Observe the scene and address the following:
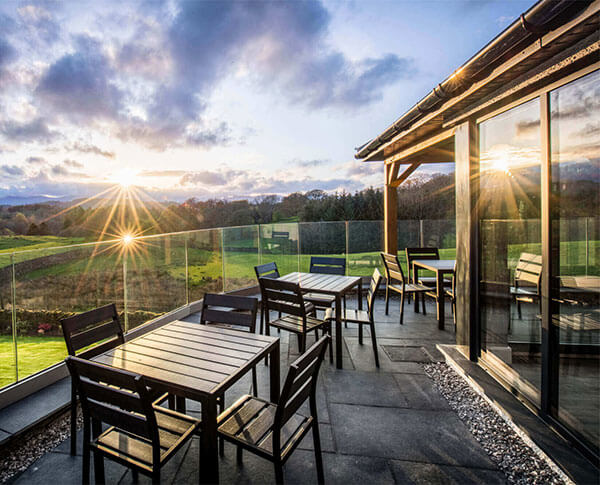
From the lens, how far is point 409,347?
4.01m

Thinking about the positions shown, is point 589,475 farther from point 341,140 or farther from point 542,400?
point 341,140

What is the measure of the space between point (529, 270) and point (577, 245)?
577 millimetres

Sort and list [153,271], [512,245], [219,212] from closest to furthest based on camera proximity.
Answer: [512,245]
[153,271]
[219,212]

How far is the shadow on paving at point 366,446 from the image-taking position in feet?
6.27

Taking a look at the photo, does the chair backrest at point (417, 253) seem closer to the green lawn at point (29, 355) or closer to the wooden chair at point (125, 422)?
the wooden chair at point (125, 422)

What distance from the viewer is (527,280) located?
2.56 metres

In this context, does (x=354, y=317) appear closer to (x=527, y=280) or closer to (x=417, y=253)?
(x=527, y=280)

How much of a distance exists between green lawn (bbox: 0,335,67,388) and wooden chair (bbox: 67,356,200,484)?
1643 mm

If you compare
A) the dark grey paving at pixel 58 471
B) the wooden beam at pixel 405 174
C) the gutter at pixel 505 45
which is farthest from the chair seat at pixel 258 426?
the wooden beam at pixel 405 174

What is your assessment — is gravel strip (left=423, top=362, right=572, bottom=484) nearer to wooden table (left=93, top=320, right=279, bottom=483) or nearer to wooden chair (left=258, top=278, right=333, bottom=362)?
wooden chair (left=258, top=278, right=333, bottom=362)

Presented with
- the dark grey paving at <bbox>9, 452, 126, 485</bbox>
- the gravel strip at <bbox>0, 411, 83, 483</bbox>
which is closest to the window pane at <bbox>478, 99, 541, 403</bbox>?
the dark grey paving at <bbox>9, 452, 126, 485</bbox>

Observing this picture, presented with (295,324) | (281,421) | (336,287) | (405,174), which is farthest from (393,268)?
(281,421)

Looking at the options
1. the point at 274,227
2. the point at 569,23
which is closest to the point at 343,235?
the point at 274,227

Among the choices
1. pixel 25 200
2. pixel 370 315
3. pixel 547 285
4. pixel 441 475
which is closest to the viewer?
pixel 441 475
